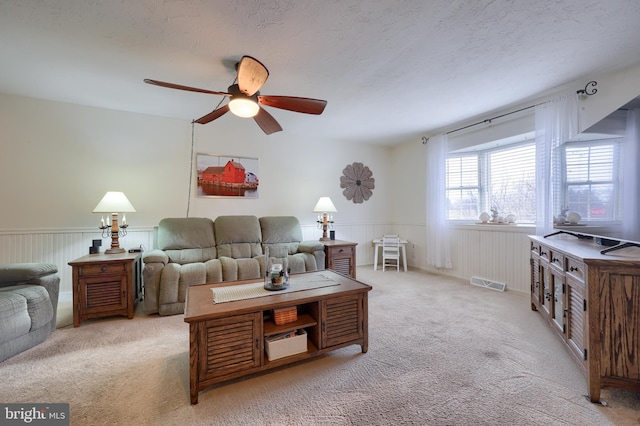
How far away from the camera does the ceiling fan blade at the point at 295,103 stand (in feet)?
6.62

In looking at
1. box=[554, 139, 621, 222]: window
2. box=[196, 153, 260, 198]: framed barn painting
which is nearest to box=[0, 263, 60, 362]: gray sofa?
box=[196, 153, 260, 198]: framed barn painting

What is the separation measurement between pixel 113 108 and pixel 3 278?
7.15ft

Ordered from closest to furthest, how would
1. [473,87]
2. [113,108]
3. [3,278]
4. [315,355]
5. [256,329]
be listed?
[256,329], [315,355], [3,278], [473,87], [113,108]

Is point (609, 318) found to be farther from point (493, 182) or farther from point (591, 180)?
point (493, 182)

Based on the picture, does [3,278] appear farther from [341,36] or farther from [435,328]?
[435,328]

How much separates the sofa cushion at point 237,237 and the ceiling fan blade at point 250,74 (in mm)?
1956

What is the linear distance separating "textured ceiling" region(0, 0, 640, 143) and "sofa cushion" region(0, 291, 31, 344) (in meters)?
1.87

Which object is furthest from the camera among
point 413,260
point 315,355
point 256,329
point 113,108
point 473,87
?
point 413,260

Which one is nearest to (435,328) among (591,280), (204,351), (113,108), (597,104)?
(591,280)

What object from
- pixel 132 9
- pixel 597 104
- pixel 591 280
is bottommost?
pixel 591 280

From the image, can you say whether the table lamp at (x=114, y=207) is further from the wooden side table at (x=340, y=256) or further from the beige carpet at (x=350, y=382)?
the wooden side table at (x=340, y=256)

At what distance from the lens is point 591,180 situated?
6.34ft

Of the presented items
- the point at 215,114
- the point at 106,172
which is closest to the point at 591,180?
the point at 215,114

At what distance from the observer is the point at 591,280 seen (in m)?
1.44
